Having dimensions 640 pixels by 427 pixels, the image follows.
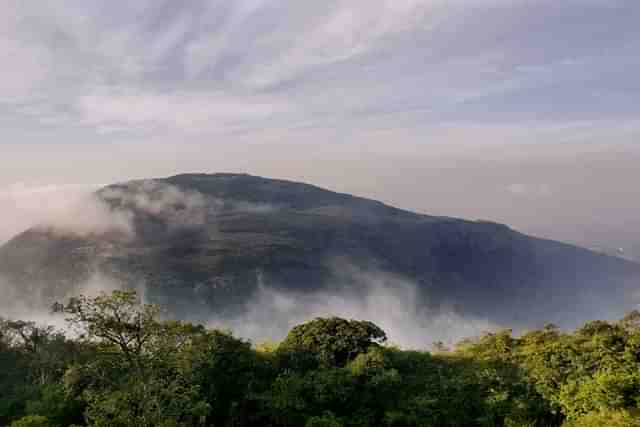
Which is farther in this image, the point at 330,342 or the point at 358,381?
the point at 330,342

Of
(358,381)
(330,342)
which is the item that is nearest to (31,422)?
(358,381)

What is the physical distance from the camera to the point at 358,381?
43781 millimetres

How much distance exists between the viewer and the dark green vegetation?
1467 inches

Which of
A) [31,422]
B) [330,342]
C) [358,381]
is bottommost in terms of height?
[31,422]

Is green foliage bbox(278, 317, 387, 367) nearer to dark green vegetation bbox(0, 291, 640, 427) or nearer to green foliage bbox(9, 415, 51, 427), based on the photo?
dark green vegetation bbox(0, 291, 640, 427)

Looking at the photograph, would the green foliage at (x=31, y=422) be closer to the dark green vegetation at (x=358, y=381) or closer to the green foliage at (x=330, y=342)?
the dark green vegetation at (x=358, y=381)

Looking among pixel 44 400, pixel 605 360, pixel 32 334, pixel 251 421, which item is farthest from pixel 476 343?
pixel 32 334

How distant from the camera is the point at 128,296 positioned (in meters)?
25.4

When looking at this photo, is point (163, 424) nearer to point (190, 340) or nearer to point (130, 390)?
point (130, 390)

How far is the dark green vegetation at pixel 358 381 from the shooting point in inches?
1467

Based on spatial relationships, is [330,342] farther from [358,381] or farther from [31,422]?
[31,422]

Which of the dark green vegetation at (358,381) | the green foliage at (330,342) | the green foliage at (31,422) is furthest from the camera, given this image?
the green foliage at (330,342)

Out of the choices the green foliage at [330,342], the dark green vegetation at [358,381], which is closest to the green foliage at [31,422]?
the dark green vegetation at [358,381]

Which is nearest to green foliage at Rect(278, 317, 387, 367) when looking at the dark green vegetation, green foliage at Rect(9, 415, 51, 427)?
the dark green vegetation
